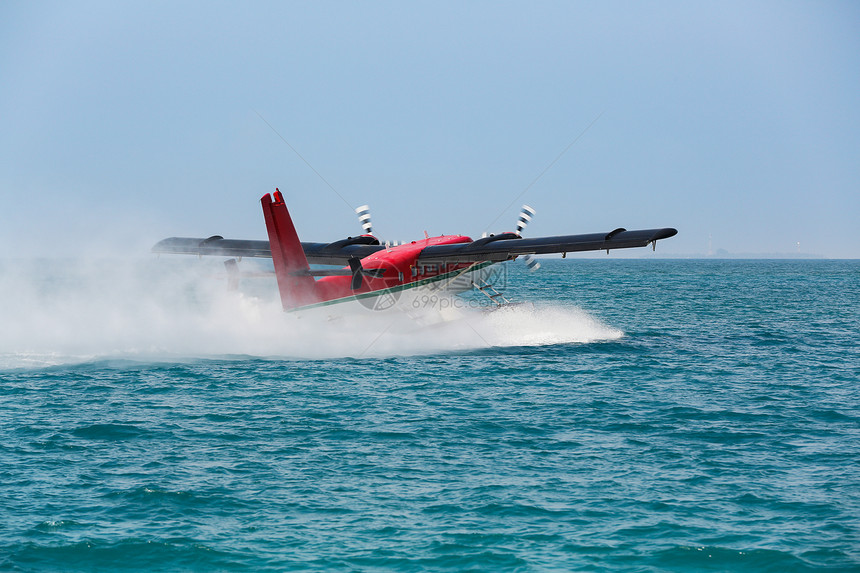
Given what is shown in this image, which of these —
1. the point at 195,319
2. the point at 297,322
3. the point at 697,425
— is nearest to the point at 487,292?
the point at 297,322

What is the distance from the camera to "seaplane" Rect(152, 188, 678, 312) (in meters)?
24.2

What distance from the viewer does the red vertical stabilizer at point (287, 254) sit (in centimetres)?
2402

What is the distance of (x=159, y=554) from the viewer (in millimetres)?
9297

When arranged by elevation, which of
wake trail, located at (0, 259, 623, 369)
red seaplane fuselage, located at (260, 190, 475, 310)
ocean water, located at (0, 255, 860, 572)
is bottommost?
ocean water, located at (0, 255, 860, 572)

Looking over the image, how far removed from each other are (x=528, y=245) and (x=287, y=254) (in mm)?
8913

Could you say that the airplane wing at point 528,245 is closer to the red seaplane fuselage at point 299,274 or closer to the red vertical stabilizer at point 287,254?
→ the red seaplane fuselage at point 299,274

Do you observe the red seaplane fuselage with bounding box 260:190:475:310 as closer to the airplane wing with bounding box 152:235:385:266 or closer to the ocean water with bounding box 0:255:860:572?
the ocean water with bounding box 0:255:860:572

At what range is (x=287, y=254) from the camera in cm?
2406

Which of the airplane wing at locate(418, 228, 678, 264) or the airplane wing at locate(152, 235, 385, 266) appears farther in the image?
the airplane wing at locate(152, 235, 385, 266)

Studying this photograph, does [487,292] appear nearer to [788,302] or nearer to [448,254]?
[448,254]

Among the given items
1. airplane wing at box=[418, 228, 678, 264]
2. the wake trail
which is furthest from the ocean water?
airplane wing at box=[418, 228, 678, 264]

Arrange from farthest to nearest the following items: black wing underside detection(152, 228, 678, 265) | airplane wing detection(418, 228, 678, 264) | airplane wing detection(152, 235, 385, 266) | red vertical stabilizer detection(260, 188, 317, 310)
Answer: airplane wing detection(152, 235, 385, 266)
black wing underside detection(152, 228, 678, 265)
airplane wing detection(418, 228, 678, 264)
red vertical stabilizer detection(260, 188, 317, 310)

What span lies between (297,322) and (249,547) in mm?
17084

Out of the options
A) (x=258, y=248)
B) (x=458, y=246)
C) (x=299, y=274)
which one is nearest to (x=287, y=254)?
(x=299, y=274)
